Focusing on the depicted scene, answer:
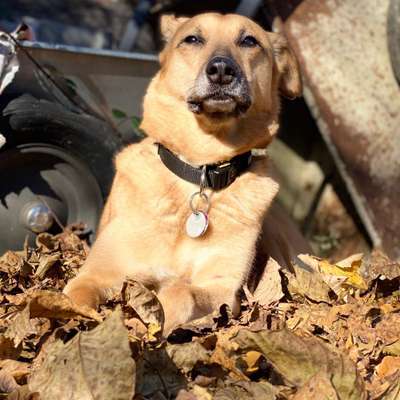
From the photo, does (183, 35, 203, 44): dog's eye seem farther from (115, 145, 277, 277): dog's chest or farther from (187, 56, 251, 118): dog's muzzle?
(115, 145, 277, 277): dog's chest

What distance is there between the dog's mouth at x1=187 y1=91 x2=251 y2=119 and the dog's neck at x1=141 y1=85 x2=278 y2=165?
0.09 metres

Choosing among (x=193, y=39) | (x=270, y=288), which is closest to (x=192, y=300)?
(x=270, y=288)

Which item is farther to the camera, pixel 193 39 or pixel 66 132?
pixel 66 132

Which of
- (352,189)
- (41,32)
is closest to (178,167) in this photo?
(352,189)

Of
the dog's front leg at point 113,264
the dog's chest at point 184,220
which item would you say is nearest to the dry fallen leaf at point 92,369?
the dog's front leg at point 113,264

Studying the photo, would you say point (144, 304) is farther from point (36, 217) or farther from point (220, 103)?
point (36, 217)

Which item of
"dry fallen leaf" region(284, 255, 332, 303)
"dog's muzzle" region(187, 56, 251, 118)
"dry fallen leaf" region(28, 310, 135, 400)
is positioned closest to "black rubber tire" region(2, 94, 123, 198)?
"dog's muzzle" region(187, 56, 251, 118)

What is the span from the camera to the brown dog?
9.19ft

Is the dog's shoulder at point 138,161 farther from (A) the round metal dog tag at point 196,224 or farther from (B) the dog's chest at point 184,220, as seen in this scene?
(A) the round metal dog tag at point 196,224

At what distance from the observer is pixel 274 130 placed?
3.29m

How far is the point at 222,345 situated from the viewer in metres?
1.99

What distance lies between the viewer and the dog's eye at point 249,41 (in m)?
3.37

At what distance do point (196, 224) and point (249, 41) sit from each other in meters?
1.01

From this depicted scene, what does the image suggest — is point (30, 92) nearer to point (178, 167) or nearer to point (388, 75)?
point (178, 167)
